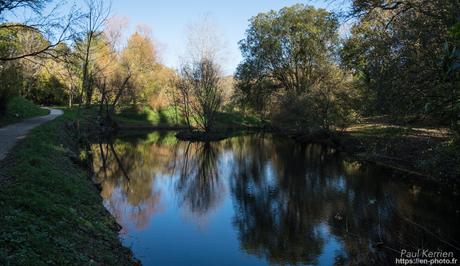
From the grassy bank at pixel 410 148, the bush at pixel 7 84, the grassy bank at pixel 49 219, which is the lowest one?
the grassy bank at pixel 49 219

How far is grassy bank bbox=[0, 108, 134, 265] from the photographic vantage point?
20.4ft

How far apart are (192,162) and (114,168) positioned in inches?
227

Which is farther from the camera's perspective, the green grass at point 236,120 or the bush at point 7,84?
the green grass at point 236,120

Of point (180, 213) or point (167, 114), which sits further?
point (167, 114)

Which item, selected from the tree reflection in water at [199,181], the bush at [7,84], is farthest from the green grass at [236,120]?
the bush at [7,84]

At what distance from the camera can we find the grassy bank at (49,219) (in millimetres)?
6227

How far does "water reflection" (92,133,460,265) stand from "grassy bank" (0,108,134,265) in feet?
5.07

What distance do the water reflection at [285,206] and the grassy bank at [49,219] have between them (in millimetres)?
1545

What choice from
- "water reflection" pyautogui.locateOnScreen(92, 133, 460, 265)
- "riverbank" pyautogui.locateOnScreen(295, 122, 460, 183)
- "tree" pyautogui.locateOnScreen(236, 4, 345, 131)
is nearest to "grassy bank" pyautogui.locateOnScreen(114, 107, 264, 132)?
"tree" pyautogui.locateOnScreen(236, 4, 345, 131)

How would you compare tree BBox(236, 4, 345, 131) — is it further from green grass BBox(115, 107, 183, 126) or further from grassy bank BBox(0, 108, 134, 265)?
grassy bank BBox(0, 108, 134, 265)

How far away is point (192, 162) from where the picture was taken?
26250 mm

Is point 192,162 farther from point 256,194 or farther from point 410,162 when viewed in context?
point 410,162

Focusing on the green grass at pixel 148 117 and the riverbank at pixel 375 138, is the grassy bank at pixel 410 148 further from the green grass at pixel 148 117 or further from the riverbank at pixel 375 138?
the green grass at pixel 148 117

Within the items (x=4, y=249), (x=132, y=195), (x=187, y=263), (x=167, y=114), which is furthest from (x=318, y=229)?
(x=167, y=114)
